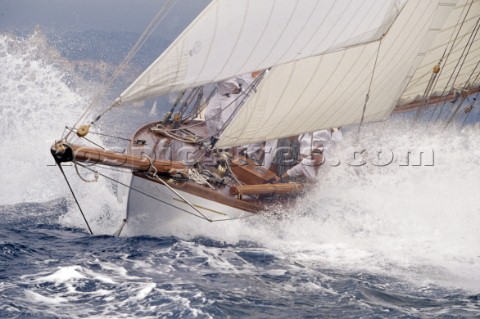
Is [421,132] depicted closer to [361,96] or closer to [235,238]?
[361,96]

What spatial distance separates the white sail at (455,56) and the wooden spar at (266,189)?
574cm

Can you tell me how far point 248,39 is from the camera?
40.7 ft

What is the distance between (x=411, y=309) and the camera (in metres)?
11.0

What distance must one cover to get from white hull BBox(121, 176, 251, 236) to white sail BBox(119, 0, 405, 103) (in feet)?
12.0

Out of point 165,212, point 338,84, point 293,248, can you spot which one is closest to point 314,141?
point 338,84

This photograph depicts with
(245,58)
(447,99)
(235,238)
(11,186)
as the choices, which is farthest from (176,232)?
(447,99)

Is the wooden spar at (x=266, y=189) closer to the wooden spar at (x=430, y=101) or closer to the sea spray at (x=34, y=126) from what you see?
the sea spray at (x=34, y=126)

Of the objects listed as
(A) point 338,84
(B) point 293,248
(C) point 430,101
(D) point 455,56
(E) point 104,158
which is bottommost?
(B) point 293,248

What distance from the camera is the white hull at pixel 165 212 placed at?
15.5 metres

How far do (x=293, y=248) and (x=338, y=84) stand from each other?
3.27 metres

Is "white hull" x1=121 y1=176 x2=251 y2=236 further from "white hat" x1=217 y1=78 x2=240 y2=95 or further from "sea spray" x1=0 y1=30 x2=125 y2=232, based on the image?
"white hat" x1=217 y1=78 x2=240 y2=95

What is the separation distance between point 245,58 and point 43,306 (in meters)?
4.89

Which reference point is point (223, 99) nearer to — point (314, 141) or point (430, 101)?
point (314, 141)

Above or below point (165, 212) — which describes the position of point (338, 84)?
above
